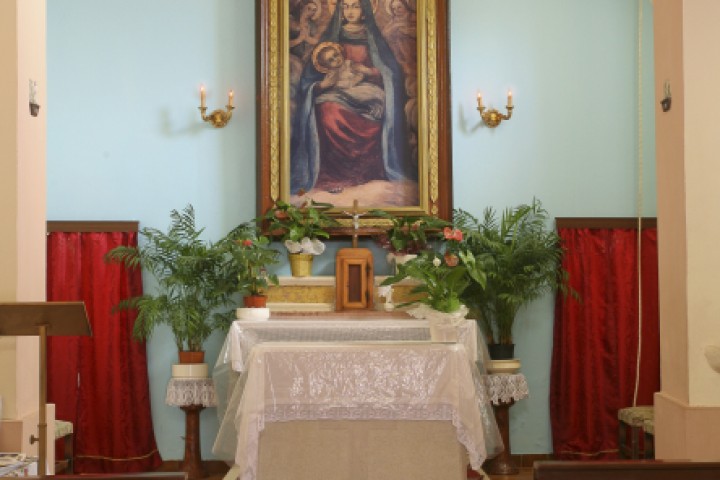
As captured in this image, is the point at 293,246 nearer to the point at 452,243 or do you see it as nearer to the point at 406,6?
the point at 452,243

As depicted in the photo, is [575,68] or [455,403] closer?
[455,403]

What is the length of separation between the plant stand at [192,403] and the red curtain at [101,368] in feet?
1.76

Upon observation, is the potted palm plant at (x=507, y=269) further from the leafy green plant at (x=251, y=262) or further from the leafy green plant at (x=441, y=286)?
the leafy green plant at (x=251, y=262)

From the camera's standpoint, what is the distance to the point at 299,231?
27.2ft

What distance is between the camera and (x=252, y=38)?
888cm

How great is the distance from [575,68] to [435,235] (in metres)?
2.11

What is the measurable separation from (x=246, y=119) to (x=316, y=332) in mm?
2489

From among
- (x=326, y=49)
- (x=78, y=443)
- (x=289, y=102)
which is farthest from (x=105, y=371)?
(x=326, y=49)

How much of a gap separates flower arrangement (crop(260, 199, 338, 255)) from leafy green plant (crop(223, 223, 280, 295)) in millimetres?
225

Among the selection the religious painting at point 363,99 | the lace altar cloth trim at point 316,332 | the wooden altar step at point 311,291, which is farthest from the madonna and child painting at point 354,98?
the lace altar cloth trim at point 316,332

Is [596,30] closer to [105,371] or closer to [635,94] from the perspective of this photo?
[635,94]

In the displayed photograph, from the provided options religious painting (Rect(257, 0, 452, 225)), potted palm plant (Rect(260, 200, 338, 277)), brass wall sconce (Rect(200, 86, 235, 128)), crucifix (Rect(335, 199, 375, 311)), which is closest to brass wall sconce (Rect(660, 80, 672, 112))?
religious painting (Rect(257, 0, 452, 225))

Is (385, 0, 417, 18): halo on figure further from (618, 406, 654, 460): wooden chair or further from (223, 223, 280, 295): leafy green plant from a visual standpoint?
(618, 406, 654, 460): wooden chair

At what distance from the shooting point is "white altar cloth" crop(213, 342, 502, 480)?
570 cm
